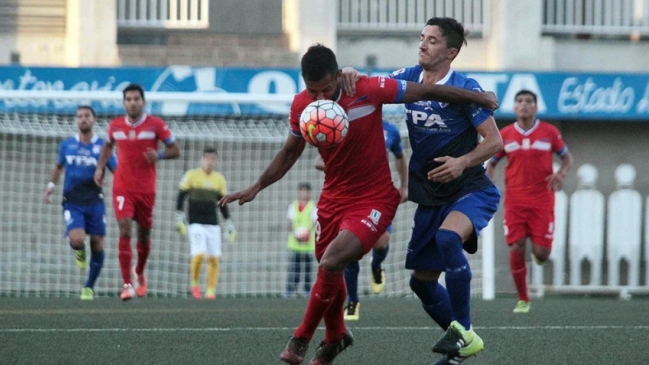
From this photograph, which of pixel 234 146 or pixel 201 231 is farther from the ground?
pixel 234 146

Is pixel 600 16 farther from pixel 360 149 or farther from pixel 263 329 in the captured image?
pixel 360 149

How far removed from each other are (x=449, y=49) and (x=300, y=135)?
1.04m

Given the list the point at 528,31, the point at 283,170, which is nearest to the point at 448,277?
the point at 283,170

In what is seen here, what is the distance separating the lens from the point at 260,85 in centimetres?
1659

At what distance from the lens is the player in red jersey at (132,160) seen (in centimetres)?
1215

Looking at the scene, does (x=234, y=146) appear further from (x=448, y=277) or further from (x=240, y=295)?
(x=448, y=277)

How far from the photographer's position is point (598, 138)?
60.3 feet

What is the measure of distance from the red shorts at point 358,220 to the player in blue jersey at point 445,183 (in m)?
0.28

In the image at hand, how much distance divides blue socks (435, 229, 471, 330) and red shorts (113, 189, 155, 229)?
20.2ft

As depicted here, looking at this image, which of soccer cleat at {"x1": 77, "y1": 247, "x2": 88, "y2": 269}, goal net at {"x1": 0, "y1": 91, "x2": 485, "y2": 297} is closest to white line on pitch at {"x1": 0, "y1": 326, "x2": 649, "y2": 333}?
soccer cleat at {"x1": 77, "y1": 247, "x2": 88, "y2": 269}

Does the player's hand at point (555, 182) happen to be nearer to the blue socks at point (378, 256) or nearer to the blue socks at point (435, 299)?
the blue socks at point (378, 256)

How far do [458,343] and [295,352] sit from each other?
2.83 ft

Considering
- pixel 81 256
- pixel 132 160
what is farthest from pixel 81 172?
pixel 132 160

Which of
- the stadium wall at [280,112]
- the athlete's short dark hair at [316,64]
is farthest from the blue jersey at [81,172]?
the athlete's short dark hair at [316,64]
